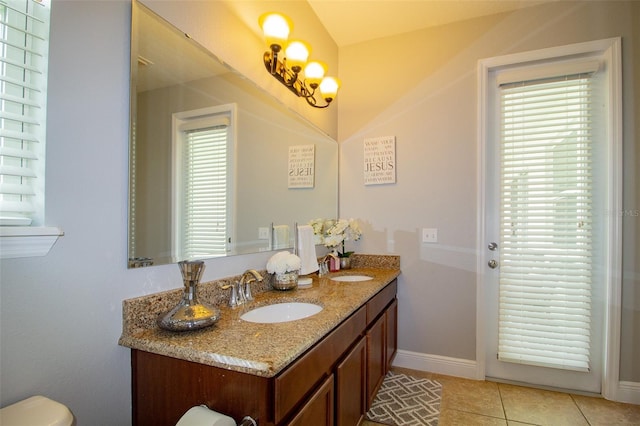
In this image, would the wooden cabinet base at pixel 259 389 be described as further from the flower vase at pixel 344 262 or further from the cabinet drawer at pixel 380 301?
the flower vase at pixel 344 262

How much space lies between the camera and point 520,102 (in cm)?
229

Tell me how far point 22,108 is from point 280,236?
1.35 metres

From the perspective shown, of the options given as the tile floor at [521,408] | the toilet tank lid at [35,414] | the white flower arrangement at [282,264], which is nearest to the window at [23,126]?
the toilet tank lid at [35,414]

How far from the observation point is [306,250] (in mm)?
2043

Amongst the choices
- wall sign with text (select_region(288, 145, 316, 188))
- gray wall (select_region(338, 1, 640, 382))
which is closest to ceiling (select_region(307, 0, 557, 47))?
gray wall (select_region(338, 1, 640, 382))

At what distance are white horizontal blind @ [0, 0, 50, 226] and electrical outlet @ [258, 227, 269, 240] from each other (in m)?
1.04

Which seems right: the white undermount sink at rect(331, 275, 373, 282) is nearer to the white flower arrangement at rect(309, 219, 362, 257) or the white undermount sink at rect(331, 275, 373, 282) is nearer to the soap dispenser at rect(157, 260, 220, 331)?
the white flower arrangement at rect(309, 219, 362, 257)

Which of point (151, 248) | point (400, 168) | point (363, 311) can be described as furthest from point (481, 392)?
point (151, 248)

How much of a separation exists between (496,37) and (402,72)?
696 mm

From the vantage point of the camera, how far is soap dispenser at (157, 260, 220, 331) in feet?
3.27

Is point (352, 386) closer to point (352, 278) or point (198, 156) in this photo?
point (352, 278)

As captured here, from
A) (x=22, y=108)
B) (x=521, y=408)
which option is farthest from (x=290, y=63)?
(x=521, y=408)

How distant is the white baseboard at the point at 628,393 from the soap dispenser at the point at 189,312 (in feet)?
8.57

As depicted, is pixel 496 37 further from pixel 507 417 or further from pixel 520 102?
pixel 507 417
